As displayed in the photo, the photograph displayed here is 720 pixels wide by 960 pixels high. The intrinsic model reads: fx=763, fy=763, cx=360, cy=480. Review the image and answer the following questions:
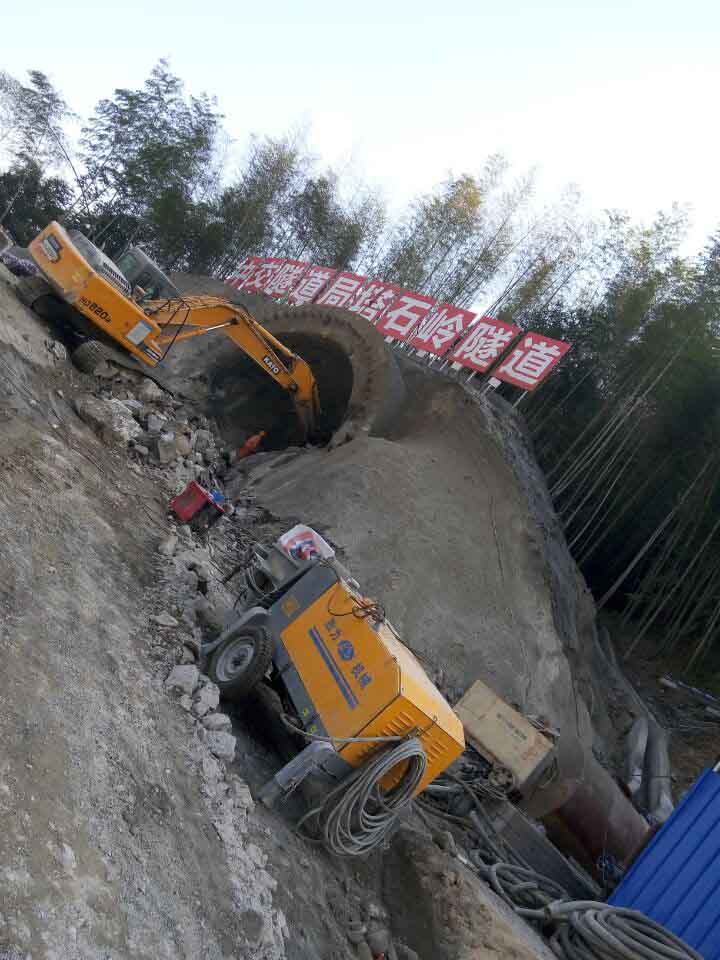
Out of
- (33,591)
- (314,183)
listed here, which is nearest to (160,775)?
(33,591)

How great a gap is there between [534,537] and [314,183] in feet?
61.6

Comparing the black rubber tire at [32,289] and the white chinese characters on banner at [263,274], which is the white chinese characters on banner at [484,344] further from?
the black rubber tire at [32,289]

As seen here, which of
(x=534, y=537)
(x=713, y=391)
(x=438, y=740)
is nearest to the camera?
(x=438, y=740)

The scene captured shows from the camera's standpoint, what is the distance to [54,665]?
13.4 feet

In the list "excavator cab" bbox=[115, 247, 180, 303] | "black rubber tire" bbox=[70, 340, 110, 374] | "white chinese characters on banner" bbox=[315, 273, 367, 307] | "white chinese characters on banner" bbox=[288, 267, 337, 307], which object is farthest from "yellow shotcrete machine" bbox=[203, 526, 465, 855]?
"white chinese characters on banner" bbox=[288, 267, 337, 307]

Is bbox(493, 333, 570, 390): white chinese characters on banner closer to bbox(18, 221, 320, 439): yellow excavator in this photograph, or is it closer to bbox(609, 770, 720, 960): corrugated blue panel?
bbox(18, 221, 320, 439): yellow excavator

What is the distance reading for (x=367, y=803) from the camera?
193 inches

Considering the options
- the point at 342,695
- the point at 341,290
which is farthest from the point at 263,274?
the point at 342,695

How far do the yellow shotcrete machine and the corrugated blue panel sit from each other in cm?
314

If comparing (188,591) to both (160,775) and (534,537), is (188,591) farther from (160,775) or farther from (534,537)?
(534,537)

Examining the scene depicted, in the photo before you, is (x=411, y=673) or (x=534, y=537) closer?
(x=411, y=673)

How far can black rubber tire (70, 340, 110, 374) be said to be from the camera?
9.79 metres

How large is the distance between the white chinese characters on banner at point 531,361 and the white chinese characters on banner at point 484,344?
277mm

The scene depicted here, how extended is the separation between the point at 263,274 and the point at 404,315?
6687 mm
